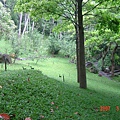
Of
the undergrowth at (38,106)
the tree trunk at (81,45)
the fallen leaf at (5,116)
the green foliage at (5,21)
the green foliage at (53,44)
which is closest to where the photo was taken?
the fallen leaf at (5,116)

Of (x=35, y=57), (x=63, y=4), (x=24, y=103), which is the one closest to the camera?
(x=24, y=103)

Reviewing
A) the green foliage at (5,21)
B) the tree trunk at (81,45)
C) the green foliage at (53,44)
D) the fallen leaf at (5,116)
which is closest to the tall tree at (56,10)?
the tree trunk at (81,45)

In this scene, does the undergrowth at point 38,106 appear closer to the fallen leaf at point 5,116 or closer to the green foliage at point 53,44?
the fallen leaf at point 5,116

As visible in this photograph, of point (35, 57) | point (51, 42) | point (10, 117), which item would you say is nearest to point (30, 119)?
point (10, 117)

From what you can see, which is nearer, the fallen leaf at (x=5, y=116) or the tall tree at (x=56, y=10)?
the fallen leaf at (x=5, y=116)

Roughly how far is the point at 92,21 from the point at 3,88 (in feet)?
30.5

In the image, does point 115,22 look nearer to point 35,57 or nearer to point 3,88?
point 3,88

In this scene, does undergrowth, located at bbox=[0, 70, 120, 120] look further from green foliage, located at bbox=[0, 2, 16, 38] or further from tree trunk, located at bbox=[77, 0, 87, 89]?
green foliage, located at bbox=[0, 2, 16, 38]

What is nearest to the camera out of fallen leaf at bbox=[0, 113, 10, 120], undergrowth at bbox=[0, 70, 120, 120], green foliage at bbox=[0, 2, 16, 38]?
fallen leaf at bbox=[0, 113, 10, 120]

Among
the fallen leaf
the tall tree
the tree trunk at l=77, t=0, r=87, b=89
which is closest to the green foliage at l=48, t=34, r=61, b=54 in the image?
the tall tree

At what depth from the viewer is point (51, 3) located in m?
11.3

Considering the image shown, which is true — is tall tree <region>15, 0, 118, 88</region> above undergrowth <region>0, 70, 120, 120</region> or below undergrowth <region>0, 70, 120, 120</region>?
above

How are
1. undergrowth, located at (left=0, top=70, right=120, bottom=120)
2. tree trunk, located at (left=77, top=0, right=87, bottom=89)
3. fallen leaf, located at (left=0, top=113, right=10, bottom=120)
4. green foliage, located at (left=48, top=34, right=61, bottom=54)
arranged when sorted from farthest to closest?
green foliage, located at (left=48, top=34, right=61, bottom=54) → tree trunk, located at (left=77, top=0, right=87, bottom=89) → undergrowth, located at (left=0, top=70, right=120, bottom=120) → fallen leaf, located at (left=0, top=113, right=10, bottom=120)

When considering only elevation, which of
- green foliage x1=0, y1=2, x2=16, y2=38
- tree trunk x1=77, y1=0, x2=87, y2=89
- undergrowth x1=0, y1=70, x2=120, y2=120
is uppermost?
green foliage x1=0, y1=2, x2=16, y2=38
